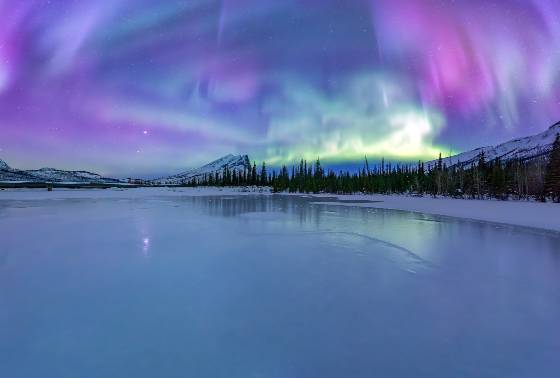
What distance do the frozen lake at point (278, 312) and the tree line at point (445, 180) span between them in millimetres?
53186

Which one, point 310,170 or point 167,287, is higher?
point 310,170

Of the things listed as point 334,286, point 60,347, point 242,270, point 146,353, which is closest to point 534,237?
point 334,286

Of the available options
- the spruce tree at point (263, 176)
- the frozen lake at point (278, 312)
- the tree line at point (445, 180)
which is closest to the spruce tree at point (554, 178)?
the tree line at point (445, 180)

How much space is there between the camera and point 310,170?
13350 cm

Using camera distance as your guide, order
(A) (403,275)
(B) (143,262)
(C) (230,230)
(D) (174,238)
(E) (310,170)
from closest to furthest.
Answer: (A) (403,275) → (B) (143,262) → (D) (174,238) → (C) (230,230) → (E) (310,170)

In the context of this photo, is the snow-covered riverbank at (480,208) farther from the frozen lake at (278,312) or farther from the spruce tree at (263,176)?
the spruce tree at (263,176)

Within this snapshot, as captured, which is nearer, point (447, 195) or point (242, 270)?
point (242, 270)

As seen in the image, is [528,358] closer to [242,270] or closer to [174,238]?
[242,270]

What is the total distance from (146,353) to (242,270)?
4137 mm

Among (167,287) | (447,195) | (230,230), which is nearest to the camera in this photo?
(167,287)

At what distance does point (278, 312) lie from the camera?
17.8ft

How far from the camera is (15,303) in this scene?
5.82 meters

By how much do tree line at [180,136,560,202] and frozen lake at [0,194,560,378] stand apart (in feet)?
174

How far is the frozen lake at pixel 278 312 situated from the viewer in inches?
152
